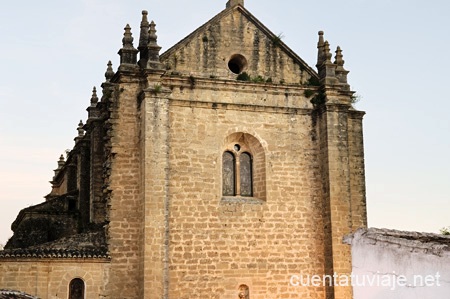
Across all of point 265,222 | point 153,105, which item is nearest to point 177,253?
point 265,222

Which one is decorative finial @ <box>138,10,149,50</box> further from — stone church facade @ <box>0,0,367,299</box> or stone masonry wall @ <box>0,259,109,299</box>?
stone masonry wall @ <box>0,259,109,299</box>

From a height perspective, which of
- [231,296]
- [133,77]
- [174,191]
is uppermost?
[133,77]

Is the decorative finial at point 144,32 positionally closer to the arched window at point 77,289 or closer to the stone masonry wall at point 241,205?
the stone masonry wall at point 241,205

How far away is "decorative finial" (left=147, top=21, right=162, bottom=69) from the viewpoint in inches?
781

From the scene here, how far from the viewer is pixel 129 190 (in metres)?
19.6

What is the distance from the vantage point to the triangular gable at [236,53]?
2052 cm

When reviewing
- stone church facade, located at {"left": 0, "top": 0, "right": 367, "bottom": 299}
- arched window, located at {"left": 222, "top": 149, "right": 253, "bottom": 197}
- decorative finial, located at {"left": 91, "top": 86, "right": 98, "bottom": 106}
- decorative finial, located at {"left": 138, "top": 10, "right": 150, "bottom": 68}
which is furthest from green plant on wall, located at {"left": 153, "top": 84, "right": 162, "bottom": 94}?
decorative finial, located at {"left": 91, "top": 86, "right": 98, "bottom": 106}

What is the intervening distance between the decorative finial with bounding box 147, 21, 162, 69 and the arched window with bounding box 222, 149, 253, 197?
3378 millimetres

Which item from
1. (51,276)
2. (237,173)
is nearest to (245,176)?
(237,173)

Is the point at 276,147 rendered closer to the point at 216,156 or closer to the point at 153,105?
the point at 216,156

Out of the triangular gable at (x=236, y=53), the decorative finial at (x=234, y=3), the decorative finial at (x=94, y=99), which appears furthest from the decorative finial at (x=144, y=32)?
the decorative finial at (x=94, y=99)

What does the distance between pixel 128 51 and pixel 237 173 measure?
15.9ft

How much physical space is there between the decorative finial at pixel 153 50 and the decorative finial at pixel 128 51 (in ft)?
1.81

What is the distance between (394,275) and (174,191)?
11093mm
